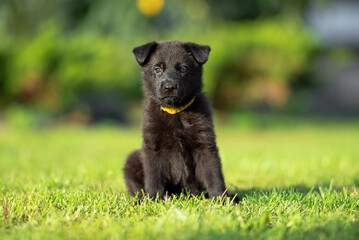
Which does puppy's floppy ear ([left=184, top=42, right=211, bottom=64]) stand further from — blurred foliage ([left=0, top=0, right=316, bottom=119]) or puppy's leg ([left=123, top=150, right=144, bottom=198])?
blurred foliage ([left=0, top=0, right=316, bottom=119])

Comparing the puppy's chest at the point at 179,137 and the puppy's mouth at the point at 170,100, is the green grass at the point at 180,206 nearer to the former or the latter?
the puppy's chest at the point at 179,137

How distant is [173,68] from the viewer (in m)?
3.17

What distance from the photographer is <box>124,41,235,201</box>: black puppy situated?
9.98 ft

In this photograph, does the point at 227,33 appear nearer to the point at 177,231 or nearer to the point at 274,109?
the point at 274,109

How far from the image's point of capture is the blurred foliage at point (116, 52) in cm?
972

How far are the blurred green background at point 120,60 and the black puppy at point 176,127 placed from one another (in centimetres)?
649

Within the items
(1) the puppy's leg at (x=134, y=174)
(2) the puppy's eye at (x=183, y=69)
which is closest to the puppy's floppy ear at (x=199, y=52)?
(2) the puppy's eye at (x=183, y=69)

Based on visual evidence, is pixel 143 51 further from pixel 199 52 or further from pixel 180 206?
pixel 180 206

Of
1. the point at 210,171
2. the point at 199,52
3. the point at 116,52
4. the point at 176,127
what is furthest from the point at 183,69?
the point at 116,52

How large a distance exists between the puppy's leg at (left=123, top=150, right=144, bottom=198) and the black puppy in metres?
0.01

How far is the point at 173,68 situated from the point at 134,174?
94 centimetres

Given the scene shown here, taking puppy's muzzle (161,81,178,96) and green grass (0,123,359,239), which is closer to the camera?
green grass (0,123,359,239)

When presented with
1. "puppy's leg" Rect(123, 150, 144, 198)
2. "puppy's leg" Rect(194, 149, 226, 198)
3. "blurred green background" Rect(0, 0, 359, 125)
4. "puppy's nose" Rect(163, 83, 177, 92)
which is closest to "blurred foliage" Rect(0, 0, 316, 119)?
"blurred green background" Rect(0, 0, 359, 125)

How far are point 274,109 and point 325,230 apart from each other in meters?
9.80
